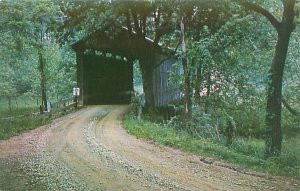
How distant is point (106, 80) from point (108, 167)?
19.8m

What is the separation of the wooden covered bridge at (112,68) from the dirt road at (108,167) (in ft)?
35.0

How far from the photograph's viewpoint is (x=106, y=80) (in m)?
29.1

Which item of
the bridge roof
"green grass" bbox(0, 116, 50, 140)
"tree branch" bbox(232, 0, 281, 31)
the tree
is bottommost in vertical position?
"green grass" bbox(0, 116, 50, 140)

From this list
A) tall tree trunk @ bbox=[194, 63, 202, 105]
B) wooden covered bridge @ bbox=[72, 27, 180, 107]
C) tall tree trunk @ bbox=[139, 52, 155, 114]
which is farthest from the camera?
wooden covered bridge @ bbox=[72, 27, 180, 107]

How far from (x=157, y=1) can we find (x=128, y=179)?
11755 mm

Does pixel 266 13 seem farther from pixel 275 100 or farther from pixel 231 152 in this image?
pixel 231 152

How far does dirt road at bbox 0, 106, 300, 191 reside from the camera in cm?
822

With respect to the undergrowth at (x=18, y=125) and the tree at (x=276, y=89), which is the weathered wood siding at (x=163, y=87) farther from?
the tree at (x=276, y=89)

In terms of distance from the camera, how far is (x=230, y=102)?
1822cm

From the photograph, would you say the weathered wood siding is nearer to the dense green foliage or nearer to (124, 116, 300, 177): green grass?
the dense green foliage

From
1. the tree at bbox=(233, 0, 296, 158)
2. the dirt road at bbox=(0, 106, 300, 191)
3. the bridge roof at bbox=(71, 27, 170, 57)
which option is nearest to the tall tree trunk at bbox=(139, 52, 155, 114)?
the bridge roof at bbox=(71, 27, 170, 57)

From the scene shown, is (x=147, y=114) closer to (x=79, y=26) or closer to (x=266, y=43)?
(x=79, y=26)

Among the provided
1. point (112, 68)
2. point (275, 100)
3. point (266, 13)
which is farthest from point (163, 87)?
point (275, 100)

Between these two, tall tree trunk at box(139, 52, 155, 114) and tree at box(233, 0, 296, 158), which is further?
tall tree trunk at box(139, 52, 155, 114)
